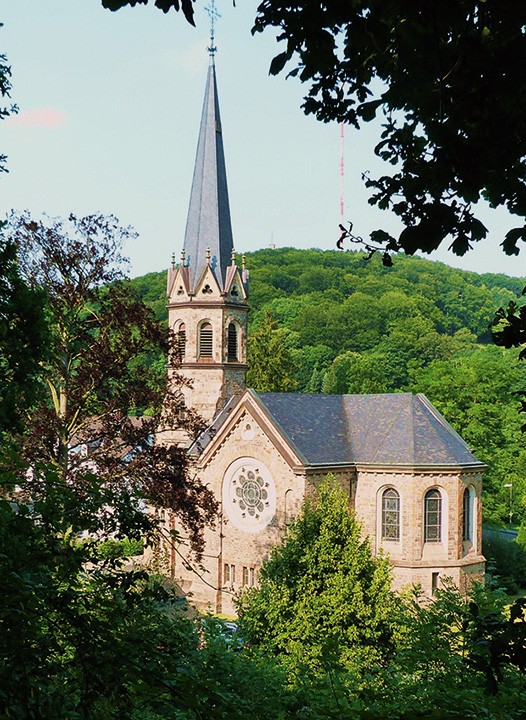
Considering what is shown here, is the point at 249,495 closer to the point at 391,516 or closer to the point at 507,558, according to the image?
the point at 391,516

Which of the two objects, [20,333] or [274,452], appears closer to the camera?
[20,333]

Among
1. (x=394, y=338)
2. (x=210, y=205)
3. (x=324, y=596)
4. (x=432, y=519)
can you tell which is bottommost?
(x=324, y=596)

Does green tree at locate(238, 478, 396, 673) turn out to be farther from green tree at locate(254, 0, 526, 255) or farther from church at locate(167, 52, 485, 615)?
green tree at locate(254, 0, 526, 255)

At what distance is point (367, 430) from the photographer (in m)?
33.9

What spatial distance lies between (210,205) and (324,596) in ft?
65.2

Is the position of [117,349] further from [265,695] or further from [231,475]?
[231,475]

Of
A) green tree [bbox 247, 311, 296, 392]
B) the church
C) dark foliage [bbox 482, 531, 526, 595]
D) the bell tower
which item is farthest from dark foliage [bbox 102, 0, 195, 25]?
green tree [bbox 247, 311, 296, 392]

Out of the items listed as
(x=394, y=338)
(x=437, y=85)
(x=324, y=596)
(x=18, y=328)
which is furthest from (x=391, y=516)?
(x=394, y=338)

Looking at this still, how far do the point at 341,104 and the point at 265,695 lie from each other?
25.0 ft

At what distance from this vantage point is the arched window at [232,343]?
35.6m

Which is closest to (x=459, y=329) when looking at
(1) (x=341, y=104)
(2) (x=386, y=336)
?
(2) (x=386, y=336)

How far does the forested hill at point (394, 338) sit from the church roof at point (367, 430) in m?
12.2

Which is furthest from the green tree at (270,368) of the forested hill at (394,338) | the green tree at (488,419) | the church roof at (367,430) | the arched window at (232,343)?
the church roof at (367,430)

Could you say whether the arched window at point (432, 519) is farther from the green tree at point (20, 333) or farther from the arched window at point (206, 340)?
the green tree at point (20, 333)
